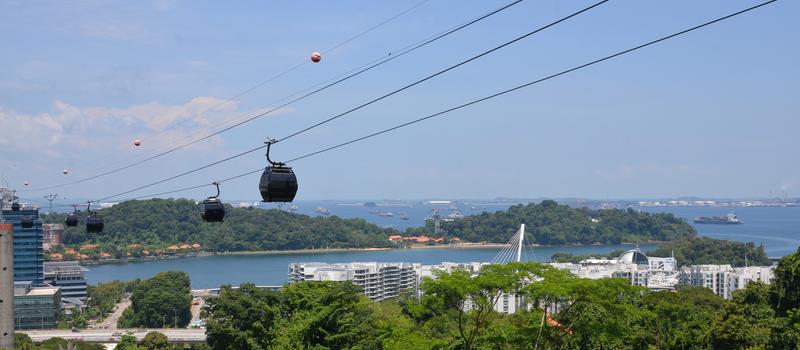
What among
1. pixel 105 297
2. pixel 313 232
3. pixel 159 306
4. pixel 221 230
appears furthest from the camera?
pixel 313 232

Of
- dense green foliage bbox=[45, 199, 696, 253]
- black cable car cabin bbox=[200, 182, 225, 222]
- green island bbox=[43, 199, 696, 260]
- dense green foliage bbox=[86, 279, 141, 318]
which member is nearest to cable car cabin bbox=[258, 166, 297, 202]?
black cable car cabin bbox=[200, 182, 225, 222]

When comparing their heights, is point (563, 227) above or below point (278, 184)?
below

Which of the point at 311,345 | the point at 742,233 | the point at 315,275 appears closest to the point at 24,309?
the point at 315,275

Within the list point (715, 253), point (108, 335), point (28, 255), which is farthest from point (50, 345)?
point (715, 253)

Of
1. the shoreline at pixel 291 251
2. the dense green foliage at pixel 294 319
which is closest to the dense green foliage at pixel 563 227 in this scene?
the shoreline at pixel 291 251

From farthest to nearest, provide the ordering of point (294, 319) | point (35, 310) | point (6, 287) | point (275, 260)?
point (275, 260)
point (35, 310)
point (6, 287)
point (294, 319)

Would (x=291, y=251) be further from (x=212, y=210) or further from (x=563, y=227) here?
(x=212, y=210)

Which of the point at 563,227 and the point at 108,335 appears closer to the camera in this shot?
the point at 108,335

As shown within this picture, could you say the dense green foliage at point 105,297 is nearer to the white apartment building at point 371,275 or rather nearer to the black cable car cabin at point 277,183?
the white apartment building at point 371,275
